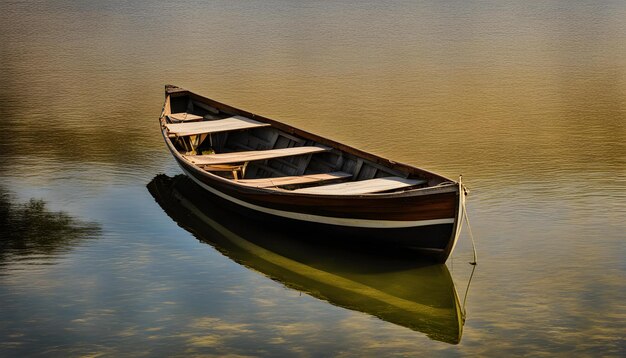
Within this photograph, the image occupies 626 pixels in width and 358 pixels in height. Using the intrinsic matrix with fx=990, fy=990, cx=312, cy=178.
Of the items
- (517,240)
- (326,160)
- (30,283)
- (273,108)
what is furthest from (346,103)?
(30,283)

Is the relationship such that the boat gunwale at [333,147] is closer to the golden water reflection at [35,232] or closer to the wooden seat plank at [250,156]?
the wooden seat plank at [250,156]

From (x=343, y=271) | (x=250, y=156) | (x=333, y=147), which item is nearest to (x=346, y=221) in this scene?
(x=343, y=271)

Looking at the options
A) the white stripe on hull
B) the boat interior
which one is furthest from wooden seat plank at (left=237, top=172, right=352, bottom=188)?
the white stripe on hull

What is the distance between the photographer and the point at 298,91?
26.9 meters

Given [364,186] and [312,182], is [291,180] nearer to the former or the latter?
[312,182]

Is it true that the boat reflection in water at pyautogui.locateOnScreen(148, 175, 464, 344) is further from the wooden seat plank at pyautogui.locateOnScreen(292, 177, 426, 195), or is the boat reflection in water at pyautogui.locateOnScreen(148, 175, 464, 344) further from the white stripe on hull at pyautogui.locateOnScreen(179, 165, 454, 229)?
the wooden seat plank at pyautogui.locateOnScreen(292, 177, 426, 195)

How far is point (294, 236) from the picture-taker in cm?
1562

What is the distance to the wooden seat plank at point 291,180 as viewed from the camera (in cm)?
1633

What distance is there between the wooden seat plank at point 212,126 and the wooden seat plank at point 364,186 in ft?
13.6

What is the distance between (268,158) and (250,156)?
451mm

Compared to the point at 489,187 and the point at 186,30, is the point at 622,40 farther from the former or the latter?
the point at 489,187

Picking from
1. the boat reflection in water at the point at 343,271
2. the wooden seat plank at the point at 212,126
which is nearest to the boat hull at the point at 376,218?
the boat reflection in water at the point at 343,271

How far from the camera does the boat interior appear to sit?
15.5 meters

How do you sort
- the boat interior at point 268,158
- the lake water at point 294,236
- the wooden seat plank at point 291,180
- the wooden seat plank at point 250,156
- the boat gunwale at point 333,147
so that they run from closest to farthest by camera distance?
the lake water at point 294,236 → the boat gunwale at point 333,147 → the boat interior at point 268,158 → the wooden seat plank at point 291,180 → the wooden seat plank at point 250,156
